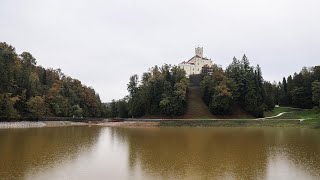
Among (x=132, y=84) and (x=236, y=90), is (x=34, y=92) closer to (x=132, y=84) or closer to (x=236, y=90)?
(x=132, y=84)

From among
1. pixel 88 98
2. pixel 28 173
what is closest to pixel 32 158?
pixel 28 173

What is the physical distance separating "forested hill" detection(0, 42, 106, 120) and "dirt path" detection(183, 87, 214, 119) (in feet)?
101

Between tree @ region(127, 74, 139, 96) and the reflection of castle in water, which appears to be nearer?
the reflection of castle in water

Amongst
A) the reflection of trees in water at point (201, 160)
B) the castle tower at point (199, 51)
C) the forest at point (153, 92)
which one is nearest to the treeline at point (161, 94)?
the forest at point (153, 92)

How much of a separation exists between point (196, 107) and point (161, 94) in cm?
961

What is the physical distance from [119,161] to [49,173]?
22.7 feet

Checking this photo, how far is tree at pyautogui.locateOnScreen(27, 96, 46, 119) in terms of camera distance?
72562 mm

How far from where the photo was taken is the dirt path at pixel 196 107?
82.4 metres

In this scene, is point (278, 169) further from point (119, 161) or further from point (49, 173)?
point (49, 173)

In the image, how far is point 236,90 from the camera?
3243 inches

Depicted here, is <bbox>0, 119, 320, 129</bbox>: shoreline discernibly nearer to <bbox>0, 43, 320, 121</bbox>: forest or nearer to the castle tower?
<bbox>0, 43, 320, 121</bbox>: forest

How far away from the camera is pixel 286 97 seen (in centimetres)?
11138

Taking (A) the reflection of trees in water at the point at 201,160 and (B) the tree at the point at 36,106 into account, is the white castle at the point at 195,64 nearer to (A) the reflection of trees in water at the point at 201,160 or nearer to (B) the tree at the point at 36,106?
(B) the tree at the point at 36,106

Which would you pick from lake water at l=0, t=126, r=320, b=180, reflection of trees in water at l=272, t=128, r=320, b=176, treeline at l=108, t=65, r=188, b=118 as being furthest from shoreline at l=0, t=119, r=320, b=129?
lake water at l=0, t=126, r=320, b=180
